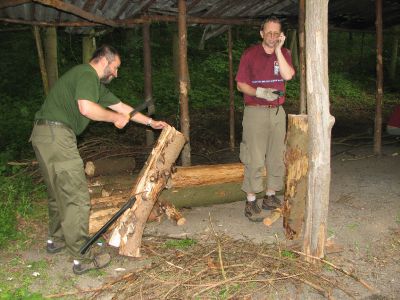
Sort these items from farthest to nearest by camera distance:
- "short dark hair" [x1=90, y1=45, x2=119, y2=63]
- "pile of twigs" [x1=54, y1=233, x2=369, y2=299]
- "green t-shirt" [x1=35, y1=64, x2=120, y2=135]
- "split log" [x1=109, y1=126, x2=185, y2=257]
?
1. "split log" [x1=109, y1=126, x2=185, y2=257]
2. "short dark hair" [x1=90, y1=45, x2=119, y2=63]
3. "green t-shirt" [x1=35, y1=64, x2=120, y2=135]
4. "pile of twigs" [x1=54, y1=233, x2=369, y2=299]

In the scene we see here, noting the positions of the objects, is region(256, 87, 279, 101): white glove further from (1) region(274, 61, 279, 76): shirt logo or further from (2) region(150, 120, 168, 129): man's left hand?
(2) region(150, 120, 168, 129): man's left hand

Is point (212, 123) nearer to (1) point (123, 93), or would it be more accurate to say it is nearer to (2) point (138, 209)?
(1) point (123, 93)

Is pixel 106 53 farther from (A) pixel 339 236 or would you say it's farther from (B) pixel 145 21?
(A) pixel 339 236

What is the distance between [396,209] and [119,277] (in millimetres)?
3910

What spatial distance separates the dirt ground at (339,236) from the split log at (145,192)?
0.19m

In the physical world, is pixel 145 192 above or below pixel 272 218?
above

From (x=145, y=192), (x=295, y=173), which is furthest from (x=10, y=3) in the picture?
(x=295, y=173)

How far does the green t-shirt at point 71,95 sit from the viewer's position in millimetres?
3930

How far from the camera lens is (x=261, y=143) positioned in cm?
519

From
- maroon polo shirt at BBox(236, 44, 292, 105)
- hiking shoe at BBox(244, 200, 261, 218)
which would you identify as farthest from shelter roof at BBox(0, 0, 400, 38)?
hiking shoe at BBox(244, 200, 261, 218)

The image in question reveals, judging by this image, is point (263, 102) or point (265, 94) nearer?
point (265, 94)

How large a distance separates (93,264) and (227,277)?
1.43 metres

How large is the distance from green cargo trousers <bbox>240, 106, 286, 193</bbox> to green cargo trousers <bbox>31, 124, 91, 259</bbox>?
2.14m

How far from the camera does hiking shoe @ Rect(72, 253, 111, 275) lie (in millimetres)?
4137
